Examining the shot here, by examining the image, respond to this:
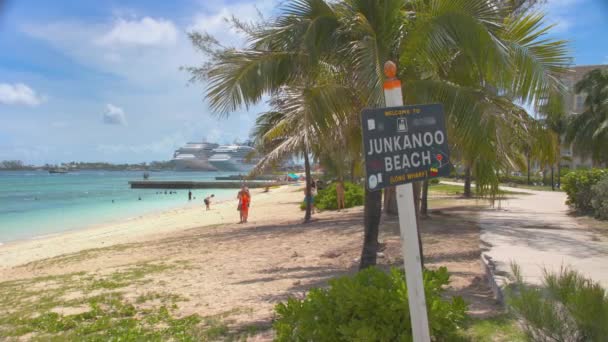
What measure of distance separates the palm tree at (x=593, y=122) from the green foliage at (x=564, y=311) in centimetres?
2690

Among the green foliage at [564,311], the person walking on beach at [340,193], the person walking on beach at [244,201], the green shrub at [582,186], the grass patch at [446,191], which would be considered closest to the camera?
the green foliage at [564,311]

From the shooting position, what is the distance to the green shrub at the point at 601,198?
36.8ft

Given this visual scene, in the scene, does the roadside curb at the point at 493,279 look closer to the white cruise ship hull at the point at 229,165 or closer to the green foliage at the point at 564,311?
the green foliage at the point at 564,311

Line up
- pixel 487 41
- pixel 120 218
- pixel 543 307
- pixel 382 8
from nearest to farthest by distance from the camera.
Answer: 1. pixel 543 307
2. pixel 487 41
3. pixel 382 8
4. pixel 120 218

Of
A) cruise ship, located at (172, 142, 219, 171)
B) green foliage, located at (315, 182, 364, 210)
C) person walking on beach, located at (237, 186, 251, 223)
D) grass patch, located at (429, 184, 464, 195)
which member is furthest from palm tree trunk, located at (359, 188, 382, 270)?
cruise ship, located at (172, 142, 219, 171)

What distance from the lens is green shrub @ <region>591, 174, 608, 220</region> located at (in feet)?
36.8

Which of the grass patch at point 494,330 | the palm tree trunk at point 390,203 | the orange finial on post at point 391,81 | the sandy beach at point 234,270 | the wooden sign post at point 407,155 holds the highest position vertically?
the orange finial on post at point 391,81

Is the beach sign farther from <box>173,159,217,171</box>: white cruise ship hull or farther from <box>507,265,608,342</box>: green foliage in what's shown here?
<box>173,159,217,171</box>: white cruise ship hull

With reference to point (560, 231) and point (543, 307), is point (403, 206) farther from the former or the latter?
point (560, 231)

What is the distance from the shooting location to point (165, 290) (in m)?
6.84

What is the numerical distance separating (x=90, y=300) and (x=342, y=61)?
4.60 meters

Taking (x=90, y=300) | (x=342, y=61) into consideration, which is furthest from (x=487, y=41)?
(x=90, y=300)

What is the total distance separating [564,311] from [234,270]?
6.08m

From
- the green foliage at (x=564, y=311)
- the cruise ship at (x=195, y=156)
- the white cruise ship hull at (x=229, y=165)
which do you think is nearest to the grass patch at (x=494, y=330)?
the green foliage at (x=564, y=311)
